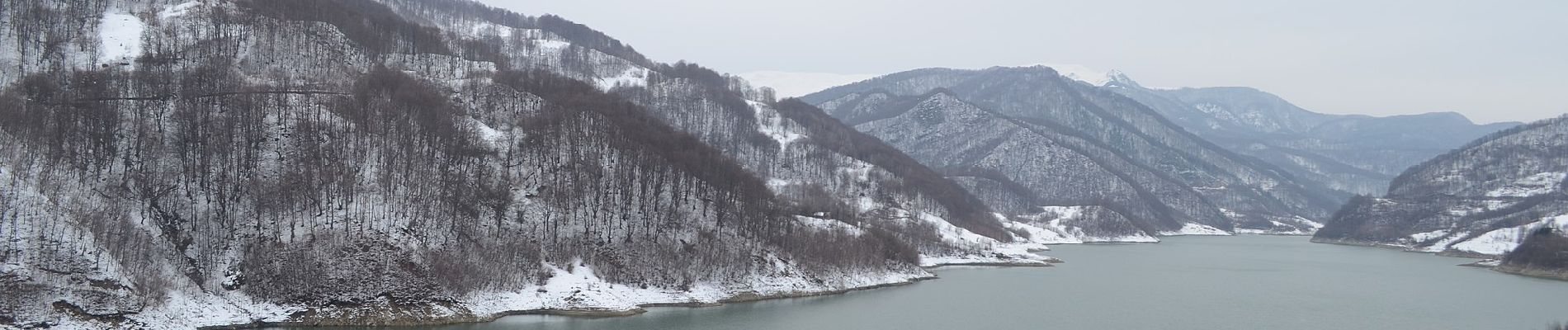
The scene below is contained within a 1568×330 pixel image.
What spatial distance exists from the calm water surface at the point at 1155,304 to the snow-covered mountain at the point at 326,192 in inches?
188

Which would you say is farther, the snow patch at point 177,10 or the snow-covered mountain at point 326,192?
the snow patch at point 177,10

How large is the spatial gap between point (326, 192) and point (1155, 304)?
6470cm

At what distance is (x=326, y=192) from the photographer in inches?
2459

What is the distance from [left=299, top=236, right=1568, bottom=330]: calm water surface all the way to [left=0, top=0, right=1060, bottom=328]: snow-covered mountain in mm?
4769

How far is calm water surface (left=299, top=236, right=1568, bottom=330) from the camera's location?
63625 mm

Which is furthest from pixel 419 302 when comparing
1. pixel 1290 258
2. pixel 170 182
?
pixel 1290 258

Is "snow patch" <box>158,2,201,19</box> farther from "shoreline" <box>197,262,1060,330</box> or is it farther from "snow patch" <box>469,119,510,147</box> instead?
"shoreline" <box>197,262,1060,330</box>

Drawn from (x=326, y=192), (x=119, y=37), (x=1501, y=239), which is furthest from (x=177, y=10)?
(x=1501, y=239)

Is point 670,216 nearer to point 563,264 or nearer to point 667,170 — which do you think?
point 667,170

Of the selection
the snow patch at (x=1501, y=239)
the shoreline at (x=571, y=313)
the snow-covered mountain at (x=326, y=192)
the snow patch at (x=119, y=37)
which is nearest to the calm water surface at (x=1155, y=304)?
the shoreline at (x=571, y=313)

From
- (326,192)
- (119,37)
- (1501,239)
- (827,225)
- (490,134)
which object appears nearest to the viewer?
(326,192)

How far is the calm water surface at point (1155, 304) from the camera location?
63625mm

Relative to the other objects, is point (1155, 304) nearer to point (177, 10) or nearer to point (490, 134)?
point (490, 134)

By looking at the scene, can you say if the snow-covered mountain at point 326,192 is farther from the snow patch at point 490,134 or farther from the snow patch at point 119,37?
the snow patch at point 119,37
